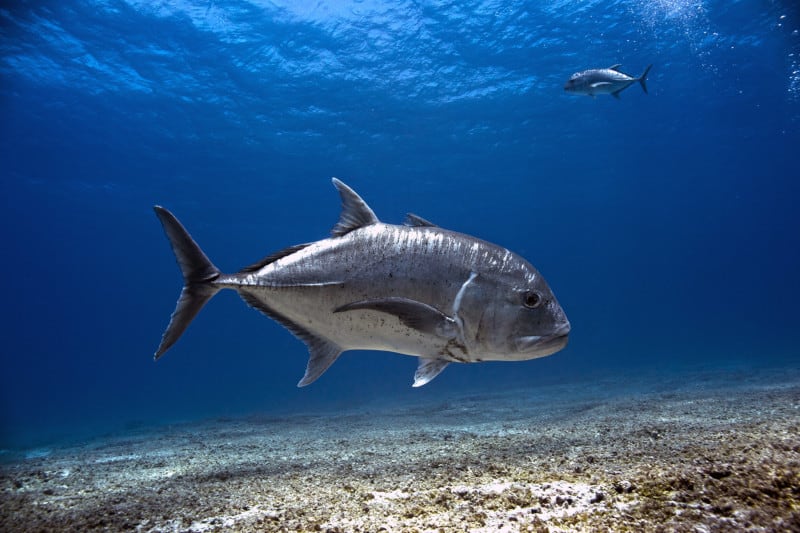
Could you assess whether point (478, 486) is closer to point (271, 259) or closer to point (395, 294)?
point (395, 294)

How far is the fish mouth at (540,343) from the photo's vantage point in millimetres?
2018

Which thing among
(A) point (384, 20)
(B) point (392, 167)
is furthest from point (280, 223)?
(A) point (384, 20)

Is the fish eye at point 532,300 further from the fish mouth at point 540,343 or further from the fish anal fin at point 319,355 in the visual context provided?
the fish anal fin at point 319,355

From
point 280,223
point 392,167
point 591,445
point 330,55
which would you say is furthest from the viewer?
point 280,223

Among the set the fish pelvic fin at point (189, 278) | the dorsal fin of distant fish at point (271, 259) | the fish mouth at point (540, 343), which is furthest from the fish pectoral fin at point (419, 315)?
the fish pelvic fin at point (189, 278)

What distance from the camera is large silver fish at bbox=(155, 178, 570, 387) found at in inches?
81.4

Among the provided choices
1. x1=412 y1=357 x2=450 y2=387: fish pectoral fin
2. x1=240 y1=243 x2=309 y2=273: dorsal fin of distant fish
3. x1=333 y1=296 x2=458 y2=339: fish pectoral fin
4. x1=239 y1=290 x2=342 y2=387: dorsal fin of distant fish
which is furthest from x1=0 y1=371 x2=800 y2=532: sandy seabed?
x1=240 y1=243 x2=309 y2=273: dorsal fin of distant fish

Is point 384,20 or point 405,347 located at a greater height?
point 384,20

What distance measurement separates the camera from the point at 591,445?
306 cm

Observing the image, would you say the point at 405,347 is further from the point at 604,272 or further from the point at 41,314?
the point at 604,272

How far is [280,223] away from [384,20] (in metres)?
32.5

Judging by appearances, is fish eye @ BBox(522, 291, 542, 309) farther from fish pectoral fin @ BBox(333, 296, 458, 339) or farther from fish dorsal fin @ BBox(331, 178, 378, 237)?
fish dorsal fin @ BBox(331, 178, 378, 237)

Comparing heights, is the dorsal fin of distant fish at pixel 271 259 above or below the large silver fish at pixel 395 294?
above

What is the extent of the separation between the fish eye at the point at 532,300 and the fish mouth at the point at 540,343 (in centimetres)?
15
